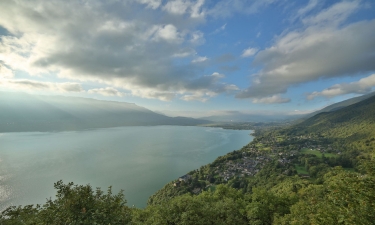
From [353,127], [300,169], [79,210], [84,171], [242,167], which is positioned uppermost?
[79,210]

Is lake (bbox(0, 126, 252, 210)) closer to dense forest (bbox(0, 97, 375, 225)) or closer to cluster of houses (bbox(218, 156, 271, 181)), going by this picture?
cluster of houses (bbox(218, 156, 271, 181))

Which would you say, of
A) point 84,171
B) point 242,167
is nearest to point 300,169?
point 242,167

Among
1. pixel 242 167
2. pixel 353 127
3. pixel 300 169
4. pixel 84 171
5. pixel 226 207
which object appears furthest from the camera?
pixel 353 127

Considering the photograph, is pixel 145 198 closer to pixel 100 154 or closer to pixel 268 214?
pixel 268 214

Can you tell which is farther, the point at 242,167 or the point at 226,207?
the point at 242,167

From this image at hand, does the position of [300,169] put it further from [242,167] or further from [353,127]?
[353,127]

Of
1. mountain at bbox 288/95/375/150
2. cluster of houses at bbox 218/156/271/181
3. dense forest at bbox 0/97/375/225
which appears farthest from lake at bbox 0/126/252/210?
mountain at bbox 288/95/375/150

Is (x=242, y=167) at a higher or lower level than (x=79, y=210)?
lower

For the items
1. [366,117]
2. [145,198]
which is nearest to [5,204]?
[145,198]

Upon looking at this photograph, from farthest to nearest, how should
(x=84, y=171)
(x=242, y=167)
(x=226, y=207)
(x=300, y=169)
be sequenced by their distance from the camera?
(x=242, y=167) → (x=84, y=171) → (x=300, y=169) → (x=226, y=207)

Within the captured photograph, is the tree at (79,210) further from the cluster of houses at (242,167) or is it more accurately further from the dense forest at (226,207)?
the cluster of houses at (242,167)

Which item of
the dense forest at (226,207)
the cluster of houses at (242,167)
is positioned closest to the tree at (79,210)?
the dense forest at (226,207)
